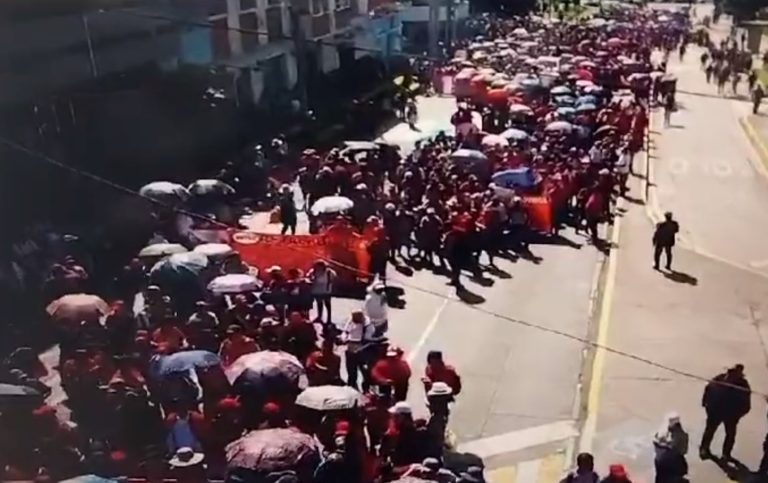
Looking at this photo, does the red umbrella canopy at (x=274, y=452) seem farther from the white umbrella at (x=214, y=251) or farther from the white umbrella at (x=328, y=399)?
the white umbrella at (x=214, y=251)

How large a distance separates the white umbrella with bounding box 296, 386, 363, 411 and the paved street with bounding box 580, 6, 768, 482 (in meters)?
Result: 3.32

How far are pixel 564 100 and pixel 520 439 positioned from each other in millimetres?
21272

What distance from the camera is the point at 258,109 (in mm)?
32750

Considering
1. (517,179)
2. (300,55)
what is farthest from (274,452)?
(300,55)

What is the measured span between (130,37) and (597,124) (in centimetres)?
1324

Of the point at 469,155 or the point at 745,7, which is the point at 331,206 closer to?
the point at 469,155

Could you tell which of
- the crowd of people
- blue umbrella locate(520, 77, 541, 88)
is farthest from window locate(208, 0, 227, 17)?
blue umbrella locate(520, 77, 541, 88)

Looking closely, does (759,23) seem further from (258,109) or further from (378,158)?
(378,158)

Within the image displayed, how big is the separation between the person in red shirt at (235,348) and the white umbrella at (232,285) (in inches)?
78.0

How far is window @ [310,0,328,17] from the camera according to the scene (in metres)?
38.2

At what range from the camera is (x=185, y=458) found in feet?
31.2

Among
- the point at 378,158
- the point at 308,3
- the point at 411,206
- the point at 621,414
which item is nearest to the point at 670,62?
the point at 308,3

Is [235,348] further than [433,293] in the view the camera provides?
No

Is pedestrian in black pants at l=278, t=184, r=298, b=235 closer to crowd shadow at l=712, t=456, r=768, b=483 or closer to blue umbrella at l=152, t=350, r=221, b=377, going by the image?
blue umbrella at l=152, t=350, r=221, b=377
